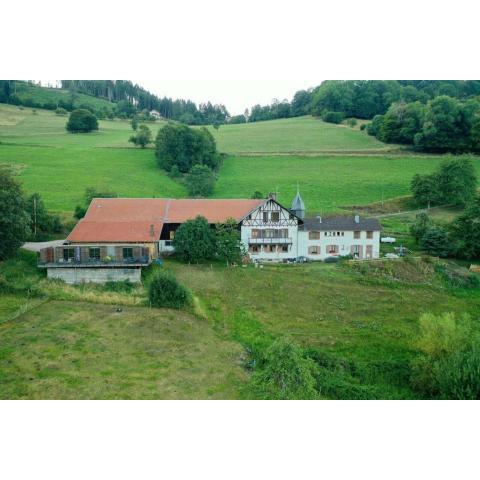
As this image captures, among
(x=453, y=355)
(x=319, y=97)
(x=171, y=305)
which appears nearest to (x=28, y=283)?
(x=171, y=305)

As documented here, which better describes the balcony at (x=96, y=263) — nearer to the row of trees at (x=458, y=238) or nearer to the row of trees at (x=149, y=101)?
the row of trees at (x=458, y=238)

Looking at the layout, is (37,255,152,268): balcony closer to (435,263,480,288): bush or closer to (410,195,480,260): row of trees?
(435,263,480,288): bush

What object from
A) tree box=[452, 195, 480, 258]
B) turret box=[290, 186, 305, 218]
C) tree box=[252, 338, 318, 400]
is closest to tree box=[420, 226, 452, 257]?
tree box=[452, 195, 480, 258]

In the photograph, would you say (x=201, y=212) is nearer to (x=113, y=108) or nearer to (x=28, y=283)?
(x=28, y=283)

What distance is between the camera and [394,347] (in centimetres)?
2572

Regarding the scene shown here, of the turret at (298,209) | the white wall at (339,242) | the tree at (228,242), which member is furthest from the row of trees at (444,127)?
the tree at (228,242)

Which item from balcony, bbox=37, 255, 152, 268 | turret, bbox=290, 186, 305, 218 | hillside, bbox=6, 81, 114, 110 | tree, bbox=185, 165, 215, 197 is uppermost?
hillside, bbox=6, 81, 114, 110

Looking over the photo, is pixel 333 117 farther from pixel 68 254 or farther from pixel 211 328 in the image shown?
pixel 211 328

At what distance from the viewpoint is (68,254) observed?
106 ft

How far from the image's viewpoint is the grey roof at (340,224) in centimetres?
3872

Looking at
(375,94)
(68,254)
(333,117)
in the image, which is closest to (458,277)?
(68,254)

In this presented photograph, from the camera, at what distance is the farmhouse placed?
120ft

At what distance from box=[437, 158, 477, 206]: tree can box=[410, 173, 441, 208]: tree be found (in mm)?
513

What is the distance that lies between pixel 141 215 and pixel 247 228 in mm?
9228
